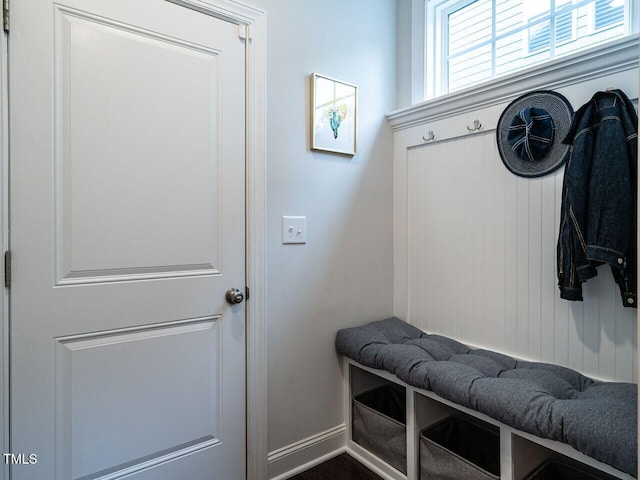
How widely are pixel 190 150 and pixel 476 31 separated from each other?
1602 millimetres

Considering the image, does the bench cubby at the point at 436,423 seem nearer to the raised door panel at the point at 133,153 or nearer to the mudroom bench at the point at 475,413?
the mudroom bench at the point at 475,413

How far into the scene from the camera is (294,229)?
175 cm

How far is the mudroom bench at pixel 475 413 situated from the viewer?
106 centimetres

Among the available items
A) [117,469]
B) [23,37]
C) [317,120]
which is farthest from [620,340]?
[23,37]

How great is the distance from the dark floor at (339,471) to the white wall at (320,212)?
0.07 meters

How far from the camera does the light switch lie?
1.72 metres

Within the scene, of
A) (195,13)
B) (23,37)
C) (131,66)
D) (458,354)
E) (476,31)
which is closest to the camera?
(23,37)

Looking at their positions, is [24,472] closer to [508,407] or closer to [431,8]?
[508,407]

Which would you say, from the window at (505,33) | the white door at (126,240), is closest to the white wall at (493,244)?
the window at (505,33)

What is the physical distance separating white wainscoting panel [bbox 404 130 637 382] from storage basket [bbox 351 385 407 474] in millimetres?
424

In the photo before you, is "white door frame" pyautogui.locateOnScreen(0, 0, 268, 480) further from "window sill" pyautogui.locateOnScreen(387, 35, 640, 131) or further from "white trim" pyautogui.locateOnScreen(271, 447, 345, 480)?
"window sill" pyautogui.locateOnScreen(387, 35, 640, 131)

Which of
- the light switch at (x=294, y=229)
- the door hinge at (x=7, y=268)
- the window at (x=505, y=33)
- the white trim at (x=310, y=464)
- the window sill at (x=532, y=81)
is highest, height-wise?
the window at (x=505, y=33)

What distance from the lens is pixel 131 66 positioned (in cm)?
133

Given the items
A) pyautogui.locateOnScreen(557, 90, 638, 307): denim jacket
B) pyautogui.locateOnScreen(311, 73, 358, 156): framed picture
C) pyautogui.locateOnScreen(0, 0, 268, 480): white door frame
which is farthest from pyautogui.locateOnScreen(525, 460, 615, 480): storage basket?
pyautogui.locateOnScreen(311, 73, 358, 156): framed picture
